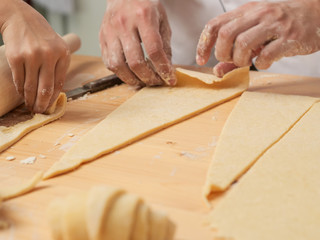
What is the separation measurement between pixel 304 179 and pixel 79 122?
0.78m

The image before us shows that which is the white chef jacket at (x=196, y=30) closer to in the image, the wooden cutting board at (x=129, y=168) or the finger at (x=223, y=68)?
the finger at (x=223, y=68)

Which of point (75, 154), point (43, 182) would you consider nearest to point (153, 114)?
point (75, 154)

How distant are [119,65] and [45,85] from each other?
41 centimetres

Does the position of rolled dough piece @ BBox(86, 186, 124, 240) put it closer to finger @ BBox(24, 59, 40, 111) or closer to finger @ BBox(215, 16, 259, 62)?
finger @ BBox(24, 59, 40, 111)

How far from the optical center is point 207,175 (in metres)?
1.05

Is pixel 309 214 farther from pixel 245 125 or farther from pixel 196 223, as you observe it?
pixel 245 125

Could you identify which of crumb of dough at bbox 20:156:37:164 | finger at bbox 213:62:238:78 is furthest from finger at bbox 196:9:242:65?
crumb of dough at bbox 20:156:37:164

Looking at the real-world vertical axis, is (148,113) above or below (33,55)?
below

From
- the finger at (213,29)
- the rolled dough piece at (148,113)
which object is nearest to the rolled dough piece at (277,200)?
the rolled dough piece at (148,113)

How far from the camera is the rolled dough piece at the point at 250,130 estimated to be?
104cm

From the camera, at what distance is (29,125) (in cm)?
132

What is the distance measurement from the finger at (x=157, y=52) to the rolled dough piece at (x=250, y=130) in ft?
1.06

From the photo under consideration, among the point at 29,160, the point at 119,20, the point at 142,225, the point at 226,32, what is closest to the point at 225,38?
the point at 226,32

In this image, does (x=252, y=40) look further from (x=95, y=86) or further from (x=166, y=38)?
(x=95, y=86)
